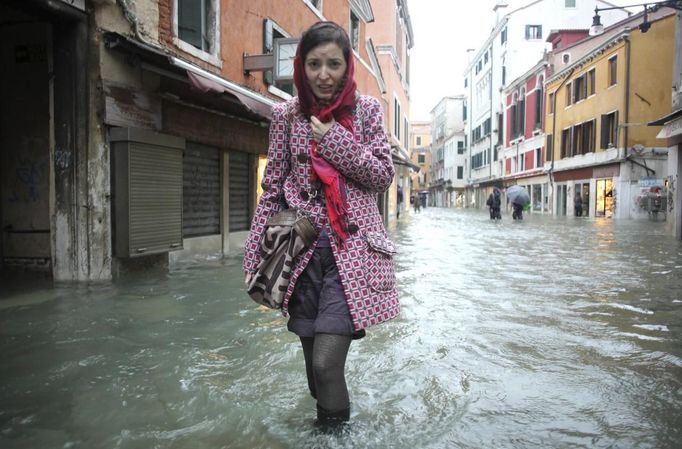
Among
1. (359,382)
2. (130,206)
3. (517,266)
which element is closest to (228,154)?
(130,206)

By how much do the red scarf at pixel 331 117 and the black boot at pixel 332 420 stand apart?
74cm

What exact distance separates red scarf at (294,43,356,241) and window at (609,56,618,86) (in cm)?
2903

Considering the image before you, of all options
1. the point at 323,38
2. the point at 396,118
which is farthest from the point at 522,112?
the point at 323,38

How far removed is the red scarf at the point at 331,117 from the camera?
6.75 feet

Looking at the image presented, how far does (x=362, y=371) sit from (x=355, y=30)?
710 inches

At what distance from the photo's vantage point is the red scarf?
206 centimetres

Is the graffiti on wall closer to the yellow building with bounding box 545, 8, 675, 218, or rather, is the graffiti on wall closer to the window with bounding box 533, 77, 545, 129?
the yellow building with bounding box 545, 8, 675, 218

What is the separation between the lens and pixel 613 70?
27.4 metres

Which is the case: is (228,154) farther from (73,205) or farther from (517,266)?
(517,266)

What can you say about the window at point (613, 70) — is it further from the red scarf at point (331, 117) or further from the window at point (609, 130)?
the red scarf at point (331, 117)

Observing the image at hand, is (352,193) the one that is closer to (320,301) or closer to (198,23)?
(320,301)

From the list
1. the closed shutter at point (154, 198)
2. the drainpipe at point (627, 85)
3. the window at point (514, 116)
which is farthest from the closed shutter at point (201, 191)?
the window at point (514, 116)

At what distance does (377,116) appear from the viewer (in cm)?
219

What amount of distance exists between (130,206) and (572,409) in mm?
5394
